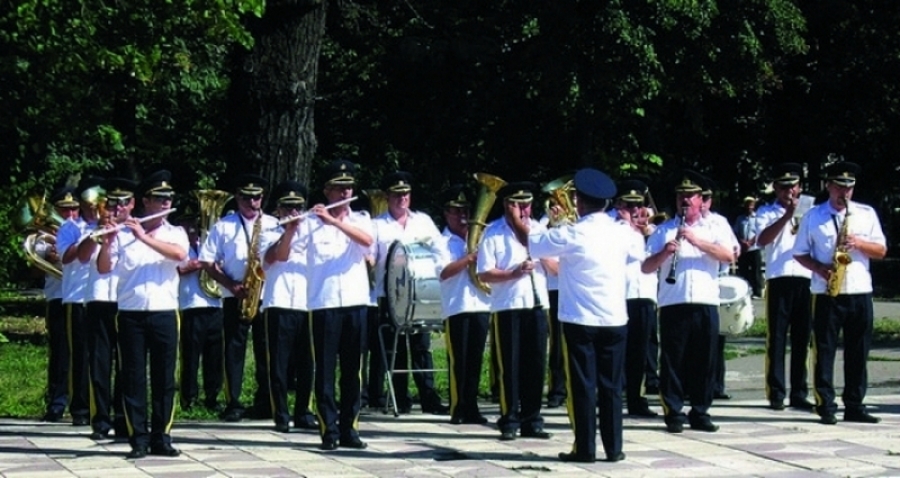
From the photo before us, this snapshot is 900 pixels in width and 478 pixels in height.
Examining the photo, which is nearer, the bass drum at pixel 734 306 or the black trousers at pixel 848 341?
the black trousers at pixel 848 341

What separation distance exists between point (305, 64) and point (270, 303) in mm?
4109

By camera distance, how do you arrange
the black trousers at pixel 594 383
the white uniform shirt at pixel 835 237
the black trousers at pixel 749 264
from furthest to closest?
the black trousers at pixel 749 264 < the white uniform shirt at pixel 835 237 < the black trousers at pixel 594 383

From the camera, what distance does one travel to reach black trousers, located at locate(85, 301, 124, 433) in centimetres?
1301

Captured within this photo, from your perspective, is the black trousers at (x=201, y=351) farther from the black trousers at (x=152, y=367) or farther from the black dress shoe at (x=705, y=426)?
the black dress shoe at (x=705, y=426)

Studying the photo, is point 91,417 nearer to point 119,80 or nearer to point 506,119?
point 119,80

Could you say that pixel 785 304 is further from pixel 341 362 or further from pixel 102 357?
pixel 102 357

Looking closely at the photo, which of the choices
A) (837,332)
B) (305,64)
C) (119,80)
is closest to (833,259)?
(837,332)

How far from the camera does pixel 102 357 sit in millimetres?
13141

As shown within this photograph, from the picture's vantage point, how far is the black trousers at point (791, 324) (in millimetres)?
14797

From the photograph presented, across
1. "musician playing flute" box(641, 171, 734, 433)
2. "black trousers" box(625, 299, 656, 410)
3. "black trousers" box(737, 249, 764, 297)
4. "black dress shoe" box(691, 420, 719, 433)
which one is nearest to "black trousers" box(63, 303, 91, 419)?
"black trousers" box(625, 299, 656, 410)

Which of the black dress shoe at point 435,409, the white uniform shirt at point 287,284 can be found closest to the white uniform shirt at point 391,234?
the white uniform shirt at point 287,284

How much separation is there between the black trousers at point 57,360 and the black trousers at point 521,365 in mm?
4121

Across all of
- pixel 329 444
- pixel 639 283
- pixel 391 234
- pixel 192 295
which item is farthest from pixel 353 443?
pixel 639 283

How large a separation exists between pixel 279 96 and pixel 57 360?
151 inches
